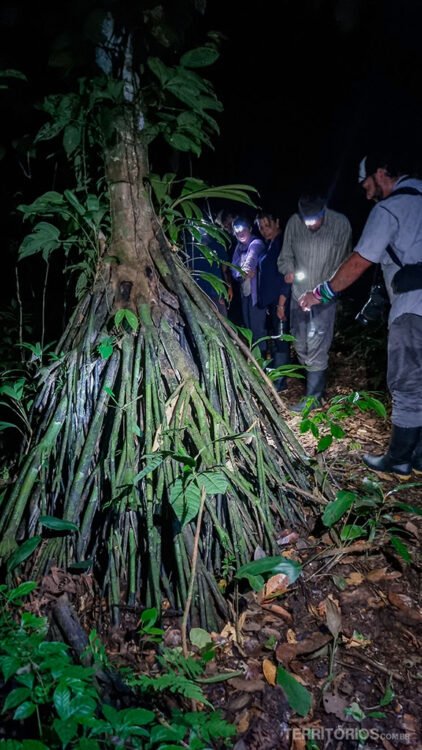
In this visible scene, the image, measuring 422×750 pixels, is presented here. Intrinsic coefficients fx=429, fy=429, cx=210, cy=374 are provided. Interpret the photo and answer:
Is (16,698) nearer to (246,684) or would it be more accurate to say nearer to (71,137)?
(246,684)

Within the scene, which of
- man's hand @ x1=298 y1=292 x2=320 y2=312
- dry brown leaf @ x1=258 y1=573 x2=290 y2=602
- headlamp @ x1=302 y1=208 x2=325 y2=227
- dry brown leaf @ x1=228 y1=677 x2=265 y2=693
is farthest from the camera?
headlamp @ x1=302 y1=208 x2=325 y2=227

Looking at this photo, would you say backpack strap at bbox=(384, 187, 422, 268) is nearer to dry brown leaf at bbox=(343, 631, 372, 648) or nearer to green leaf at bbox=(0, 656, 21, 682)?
dry brown leaf at bbox=(343, 631, 372, 648)

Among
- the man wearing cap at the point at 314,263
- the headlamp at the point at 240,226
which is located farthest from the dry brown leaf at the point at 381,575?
the headlamp at the point at 240,226

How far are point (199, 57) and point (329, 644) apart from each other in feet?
8.41

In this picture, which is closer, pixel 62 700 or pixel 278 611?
pixel 62 700

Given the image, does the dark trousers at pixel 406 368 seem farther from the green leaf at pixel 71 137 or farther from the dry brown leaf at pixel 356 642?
the green leaf at pixel 71 137

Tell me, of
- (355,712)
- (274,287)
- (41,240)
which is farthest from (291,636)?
Answer: (274,287)

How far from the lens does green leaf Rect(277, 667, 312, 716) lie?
137 cm

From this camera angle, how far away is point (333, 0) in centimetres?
161

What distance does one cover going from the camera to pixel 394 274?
2.76 meters

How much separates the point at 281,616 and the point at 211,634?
30cm

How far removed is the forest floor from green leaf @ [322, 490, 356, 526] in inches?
6.2

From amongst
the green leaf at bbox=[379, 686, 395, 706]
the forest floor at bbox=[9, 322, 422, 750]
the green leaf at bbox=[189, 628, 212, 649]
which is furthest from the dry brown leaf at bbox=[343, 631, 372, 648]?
the green leaf at bbox=[189, 628, 212, 649]

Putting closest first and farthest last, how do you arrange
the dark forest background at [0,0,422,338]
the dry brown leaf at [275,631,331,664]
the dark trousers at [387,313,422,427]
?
the dry brown leaf at [275,631,331,664] < the dark forest background at [0,0,422,338] < the dark trousers at [387,313,422,427]
